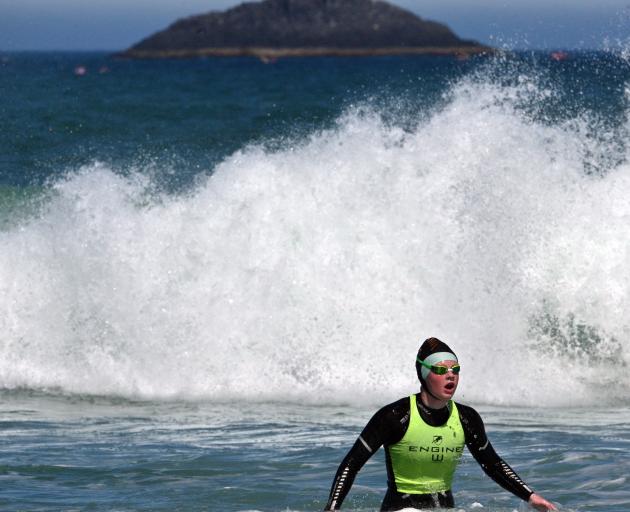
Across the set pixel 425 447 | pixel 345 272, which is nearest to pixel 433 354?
pixel 425 447

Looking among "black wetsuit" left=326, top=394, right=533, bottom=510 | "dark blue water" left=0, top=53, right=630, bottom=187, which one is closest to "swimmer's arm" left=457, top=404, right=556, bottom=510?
"black wetsuit" left=326, top=394, right=533, bottom=510

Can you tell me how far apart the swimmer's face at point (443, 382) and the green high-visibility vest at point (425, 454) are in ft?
0.80

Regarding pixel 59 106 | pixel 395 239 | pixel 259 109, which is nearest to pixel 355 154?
pixel 395 239

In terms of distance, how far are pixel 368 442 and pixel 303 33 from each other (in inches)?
6439

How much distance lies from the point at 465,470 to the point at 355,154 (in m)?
7.29

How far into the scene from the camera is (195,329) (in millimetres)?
13211

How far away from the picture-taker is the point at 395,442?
21.3 feet

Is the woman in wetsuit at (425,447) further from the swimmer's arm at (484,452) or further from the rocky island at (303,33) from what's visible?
the rocky island at (303,33)

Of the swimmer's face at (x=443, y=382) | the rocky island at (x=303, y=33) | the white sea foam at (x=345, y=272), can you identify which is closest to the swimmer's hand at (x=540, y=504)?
the swimmer's face at (x=443, y=382)

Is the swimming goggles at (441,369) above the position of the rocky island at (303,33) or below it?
below

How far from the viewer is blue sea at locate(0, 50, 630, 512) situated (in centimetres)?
1063

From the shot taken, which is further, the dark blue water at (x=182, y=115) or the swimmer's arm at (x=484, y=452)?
the dark blue water at (x=182, y=115)

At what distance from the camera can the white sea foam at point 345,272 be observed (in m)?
12.6

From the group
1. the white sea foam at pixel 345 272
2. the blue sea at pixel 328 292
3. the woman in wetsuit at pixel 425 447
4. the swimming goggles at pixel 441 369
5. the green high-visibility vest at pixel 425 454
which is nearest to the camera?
the swimming goggles at pixel 441 369
